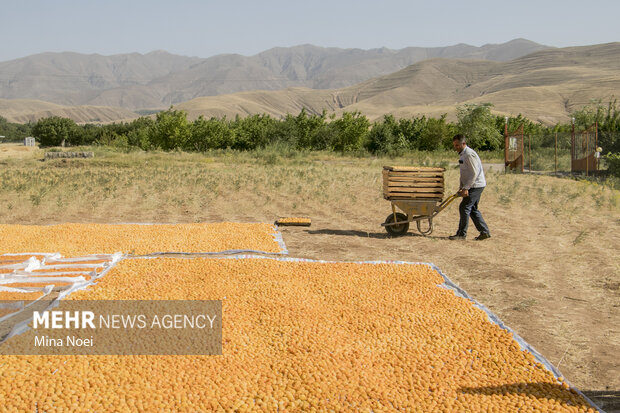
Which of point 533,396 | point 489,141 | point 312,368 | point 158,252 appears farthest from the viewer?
point 489,141

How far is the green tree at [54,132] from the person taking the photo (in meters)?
70.6

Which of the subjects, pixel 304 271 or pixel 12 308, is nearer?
pixel 12 308

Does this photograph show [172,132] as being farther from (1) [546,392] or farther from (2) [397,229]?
(1) [546,392]

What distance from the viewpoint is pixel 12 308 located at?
5324 millimetres

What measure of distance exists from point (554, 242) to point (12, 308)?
831 cm

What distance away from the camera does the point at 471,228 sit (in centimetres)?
1047

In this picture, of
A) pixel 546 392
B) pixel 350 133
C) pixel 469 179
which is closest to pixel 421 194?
pixel 469 179

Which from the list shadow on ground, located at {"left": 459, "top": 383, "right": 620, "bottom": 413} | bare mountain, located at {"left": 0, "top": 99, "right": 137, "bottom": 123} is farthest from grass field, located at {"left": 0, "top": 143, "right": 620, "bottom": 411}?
bare mountain, located at {"left": 0, "top": 99, "right": 137, "bottom": 123}

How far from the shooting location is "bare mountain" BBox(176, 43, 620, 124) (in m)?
118

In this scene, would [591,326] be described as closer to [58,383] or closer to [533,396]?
[533,396]

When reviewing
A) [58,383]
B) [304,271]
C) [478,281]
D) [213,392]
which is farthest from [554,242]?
[58,383]

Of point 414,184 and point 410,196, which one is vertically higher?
point 414,184

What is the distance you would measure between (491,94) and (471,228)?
141 meters

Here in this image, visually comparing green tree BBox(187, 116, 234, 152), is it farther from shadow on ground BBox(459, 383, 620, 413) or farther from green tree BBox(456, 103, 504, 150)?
shadow on ground BBox(459, 383, 620, 413)
